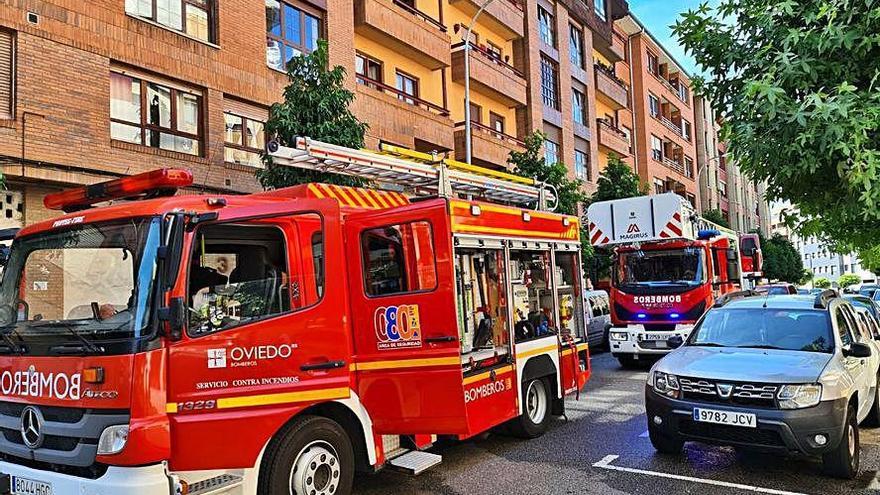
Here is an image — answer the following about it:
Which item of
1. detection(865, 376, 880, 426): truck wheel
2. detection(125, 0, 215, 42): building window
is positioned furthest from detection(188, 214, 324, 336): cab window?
detection(125, 0, 215, 42): building window

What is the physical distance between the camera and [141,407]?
4078mm

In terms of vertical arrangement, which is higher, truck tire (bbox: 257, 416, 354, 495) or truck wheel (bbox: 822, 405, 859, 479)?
truck tire (bbox: 257, 416, 354, 495)

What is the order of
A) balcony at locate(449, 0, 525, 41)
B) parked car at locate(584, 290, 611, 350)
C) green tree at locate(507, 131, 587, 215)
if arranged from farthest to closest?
1. balcony at locate(449, 0, 525, 41)
2. green tree at locate(507, 131, 587, 215)
3. parked car at locate(584, 290, 611, 350)

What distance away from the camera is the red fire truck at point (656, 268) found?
40.7 ft

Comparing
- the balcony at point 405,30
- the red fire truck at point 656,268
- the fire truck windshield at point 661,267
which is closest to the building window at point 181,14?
the balcony at point 405,30

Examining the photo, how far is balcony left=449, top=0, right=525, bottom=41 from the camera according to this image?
2311cm

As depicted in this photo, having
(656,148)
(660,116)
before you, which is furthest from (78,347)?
(660,116)

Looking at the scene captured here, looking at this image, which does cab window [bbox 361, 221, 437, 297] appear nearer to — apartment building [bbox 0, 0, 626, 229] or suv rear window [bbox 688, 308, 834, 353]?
suv rear window [bbox 688, 308, 834, 353]

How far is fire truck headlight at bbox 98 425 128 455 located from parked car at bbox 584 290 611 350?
44.0 ft

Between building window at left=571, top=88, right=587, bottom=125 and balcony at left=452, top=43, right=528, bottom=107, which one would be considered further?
building window at left=571, top=88, right=587, bottom=125

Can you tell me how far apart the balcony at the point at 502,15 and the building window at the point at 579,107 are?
566 centimetres

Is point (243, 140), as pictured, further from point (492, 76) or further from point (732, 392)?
point (732, 392)

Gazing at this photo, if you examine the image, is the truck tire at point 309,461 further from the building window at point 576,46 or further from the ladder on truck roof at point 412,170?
the building window at point 576,46

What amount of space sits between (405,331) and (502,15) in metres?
21.0
